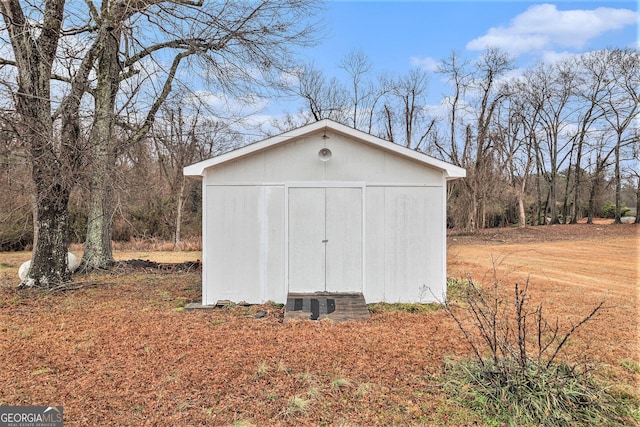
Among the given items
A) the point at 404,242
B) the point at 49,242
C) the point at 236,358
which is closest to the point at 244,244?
the point at 236,358

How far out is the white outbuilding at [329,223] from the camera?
6.32 metres

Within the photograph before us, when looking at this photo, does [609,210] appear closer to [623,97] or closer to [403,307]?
[623,97]

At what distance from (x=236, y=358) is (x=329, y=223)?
2983 mm

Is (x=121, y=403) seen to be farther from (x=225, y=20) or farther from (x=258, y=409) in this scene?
(x=225, y=20)

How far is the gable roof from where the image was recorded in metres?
6.10

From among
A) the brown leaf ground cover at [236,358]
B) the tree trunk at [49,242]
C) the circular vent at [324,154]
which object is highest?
the circular vent at [324,154]

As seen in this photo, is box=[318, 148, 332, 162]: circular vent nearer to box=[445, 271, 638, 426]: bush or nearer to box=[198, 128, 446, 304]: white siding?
box=[198, 128, 446, 304]: white siding

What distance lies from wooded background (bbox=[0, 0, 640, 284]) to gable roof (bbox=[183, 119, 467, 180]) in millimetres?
2177

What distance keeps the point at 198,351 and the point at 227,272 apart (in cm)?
219

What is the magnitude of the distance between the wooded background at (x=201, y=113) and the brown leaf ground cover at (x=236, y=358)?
2.52 metres

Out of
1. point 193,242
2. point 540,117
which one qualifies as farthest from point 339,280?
point 540,117

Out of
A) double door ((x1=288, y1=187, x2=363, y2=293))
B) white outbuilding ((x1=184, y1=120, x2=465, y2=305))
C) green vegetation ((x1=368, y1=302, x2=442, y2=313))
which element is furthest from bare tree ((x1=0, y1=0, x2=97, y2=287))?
green vegetation ((x1=368, y1=302, x2=442, y2=313))

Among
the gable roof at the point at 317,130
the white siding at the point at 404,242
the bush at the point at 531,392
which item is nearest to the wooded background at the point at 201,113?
the gable roof at the point at 317,130

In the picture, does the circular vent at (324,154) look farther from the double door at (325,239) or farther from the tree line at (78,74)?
the tree line at (78,74)
